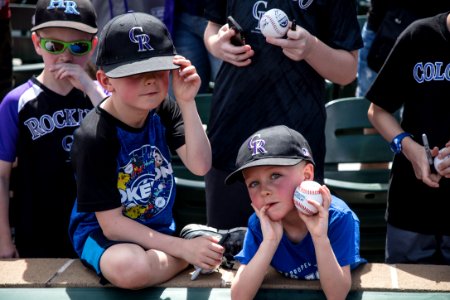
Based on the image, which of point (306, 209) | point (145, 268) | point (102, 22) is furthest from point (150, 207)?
point (102, 22)

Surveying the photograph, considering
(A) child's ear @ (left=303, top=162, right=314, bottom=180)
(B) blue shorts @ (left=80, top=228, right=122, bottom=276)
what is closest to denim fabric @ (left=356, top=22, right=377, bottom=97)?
→ (A) child's ear @ (left=303, top=162, right=314, bottom=180)

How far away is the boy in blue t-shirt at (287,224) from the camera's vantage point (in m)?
2.40

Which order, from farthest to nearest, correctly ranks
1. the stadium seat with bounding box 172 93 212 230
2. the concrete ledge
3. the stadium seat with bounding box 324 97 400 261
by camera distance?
the stadium seat with bounding box 324 97 400 261, the stadium seat with bounding box 172 93 212 230, the concrete ledge

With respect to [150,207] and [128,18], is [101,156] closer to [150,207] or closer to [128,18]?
[150,207]

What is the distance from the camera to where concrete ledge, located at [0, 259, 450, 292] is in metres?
2.62

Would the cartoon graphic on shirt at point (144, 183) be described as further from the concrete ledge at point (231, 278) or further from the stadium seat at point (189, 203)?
the stadium seat at point (189, 203)

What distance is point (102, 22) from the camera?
419 centimetres

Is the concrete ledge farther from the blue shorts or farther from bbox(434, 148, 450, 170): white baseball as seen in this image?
bbox(434, 148, 450, 170): white baseball

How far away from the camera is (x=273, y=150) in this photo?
246cm

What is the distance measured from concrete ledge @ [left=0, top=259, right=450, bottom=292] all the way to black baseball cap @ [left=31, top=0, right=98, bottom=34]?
1.01 meters

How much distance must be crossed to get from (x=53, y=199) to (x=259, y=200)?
3.64 feet

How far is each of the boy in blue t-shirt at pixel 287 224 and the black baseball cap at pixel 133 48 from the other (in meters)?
0.45

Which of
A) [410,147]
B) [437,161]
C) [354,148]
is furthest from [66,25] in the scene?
[354,148]

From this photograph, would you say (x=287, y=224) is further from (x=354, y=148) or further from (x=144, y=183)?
(x=354, y=148)
